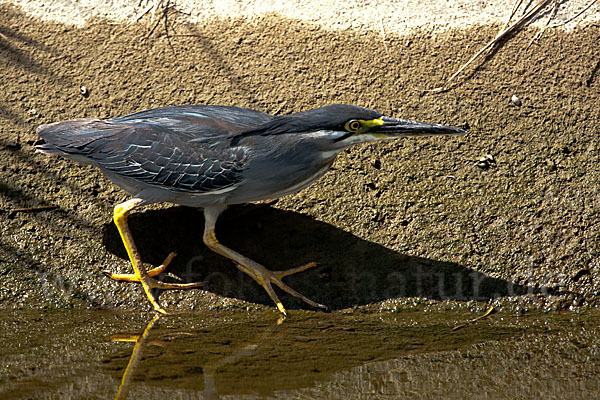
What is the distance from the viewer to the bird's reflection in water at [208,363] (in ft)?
10.4

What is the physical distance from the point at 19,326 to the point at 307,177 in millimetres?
1743

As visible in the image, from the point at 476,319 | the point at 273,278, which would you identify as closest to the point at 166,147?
the point at 273,278

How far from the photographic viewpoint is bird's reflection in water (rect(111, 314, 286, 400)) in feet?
10.4

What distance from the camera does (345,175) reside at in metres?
4.75

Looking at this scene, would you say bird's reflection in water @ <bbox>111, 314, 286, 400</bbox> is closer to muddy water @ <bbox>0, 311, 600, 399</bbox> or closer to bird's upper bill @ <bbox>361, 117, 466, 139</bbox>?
muddy water @ <bbox>0, 311, 600, 399</bbox>

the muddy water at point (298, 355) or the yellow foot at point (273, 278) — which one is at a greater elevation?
the yellow foot at point (273, 278)

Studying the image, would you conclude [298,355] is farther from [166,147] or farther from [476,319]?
[166,147]

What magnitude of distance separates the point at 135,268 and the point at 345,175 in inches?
56.5

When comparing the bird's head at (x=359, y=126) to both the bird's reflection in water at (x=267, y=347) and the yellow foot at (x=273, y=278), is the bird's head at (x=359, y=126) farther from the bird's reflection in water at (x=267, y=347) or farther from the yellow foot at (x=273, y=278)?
the bird's reflection in water at (x=267, y=347)

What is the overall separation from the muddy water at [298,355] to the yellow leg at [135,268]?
0.54 ft

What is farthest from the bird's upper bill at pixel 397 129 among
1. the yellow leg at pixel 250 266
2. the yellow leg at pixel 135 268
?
the yellow leg at pixel 135 268

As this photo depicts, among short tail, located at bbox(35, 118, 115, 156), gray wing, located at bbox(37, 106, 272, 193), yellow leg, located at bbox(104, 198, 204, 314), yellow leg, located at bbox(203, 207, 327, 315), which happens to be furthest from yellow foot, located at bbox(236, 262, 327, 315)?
short tail, located at bbox(35, 118, 115, 156)

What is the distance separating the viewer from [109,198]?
4688mm

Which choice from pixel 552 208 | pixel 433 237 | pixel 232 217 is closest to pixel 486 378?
pixel 433 237
